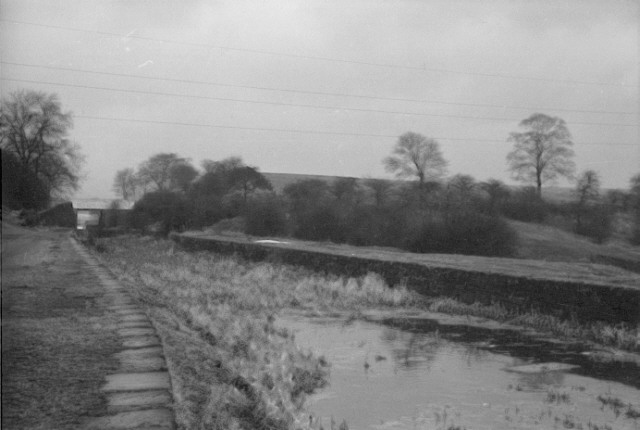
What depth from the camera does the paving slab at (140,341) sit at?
5227 millimetres

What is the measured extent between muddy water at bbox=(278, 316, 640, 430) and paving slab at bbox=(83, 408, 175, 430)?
1828 mm

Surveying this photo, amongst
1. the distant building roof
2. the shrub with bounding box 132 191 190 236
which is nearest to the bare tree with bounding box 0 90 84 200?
the shrub with bounding box 132 191 190 236

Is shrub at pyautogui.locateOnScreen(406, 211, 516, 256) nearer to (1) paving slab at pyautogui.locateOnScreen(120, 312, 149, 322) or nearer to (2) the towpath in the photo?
(2) the towpath

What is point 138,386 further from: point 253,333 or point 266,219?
point 266,219

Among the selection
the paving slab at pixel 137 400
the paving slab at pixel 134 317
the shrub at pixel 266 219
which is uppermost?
the shrub at pixel 266 219

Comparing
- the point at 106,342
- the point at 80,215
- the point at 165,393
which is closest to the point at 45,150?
the point at 106,342

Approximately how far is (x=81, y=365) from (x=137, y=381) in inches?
25.7

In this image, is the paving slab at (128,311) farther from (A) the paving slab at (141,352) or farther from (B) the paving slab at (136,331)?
(A) the paving slab at (141,352)

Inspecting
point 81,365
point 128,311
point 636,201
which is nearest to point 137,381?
point 81,365

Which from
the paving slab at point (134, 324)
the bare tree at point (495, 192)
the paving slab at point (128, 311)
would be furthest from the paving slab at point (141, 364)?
the bare tree at point (495, 192)

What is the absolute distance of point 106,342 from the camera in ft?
17.5

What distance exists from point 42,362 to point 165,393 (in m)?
1.28

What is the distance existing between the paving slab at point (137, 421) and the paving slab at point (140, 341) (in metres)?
1.78

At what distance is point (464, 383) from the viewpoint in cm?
633
